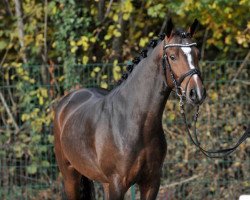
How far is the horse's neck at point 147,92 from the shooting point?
5.73m

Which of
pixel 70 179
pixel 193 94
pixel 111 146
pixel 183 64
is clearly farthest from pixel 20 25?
pixel 193 94

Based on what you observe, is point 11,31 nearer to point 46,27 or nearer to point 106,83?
point 46,27

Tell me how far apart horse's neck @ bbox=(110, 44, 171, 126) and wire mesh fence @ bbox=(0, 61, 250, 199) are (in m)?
3.05

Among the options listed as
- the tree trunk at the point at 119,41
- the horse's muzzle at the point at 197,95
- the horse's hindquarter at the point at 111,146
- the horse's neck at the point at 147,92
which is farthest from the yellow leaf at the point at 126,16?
the horse's muzzle at the point at 197,95

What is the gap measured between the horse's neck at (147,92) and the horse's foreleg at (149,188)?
1.65ft

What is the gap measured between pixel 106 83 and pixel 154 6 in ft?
4.93

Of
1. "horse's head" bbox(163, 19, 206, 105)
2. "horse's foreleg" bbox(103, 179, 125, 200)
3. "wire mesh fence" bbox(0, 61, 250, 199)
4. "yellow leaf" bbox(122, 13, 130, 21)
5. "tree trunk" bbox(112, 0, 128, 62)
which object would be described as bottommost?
"wire mesh fence" bbox(0, 61, 250, 199)

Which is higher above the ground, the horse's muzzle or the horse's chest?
the horse's muzzle

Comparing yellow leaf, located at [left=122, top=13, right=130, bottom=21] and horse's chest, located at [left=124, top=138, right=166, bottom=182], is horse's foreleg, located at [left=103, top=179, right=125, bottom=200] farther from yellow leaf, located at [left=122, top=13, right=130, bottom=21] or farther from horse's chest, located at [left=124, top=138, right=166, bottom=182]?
yellow leaf, located at [left=122, top=13, right=130, bottom=21]

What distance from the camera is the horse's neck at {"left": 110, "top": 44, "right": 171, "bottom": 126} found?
5.73m

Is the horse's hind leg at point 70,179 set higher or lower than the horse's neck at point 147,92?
lower

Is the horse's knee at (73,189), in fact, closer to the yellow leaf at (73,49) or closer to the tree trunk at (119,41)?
the yellow leaf at (73,49)

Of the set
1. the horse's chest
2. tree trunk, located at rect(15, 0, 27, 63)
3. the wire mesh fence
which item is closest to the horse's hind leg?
the horse's chest

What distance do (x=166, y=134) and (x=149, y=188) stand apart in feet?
10.3
